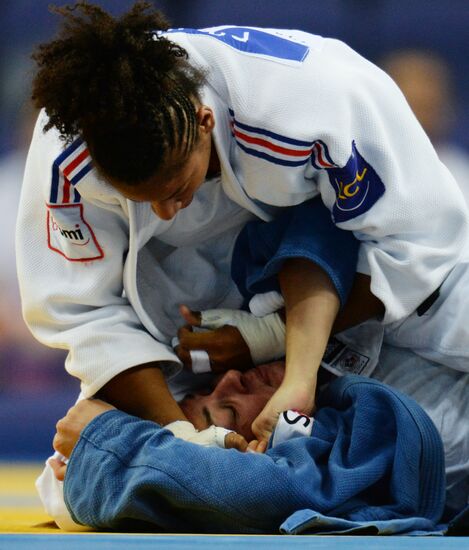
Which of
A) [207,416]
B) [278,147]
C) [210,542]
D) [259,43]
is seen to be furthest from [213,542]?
[259,43]

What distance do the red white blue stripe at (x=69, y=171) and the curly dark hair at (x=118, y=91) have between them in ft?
0.17

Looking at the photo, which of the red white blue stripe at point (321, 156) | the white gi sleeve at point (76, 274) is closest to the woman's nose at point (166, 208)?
the white gi sleeve at point (76, 274)

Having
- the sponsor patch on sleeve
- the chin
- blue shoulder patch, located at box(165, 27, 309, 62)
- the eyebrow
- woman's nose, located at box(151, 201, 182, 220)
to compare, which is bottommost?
the eyebrow

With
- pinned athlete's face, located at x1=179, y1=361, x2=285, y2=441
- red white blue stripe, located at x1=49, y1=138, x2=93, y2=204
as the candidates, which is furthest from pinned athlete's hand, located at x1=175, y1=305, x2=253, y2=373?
red white blue stripe, located at x1=49, y1=138, x2=93, y2=204

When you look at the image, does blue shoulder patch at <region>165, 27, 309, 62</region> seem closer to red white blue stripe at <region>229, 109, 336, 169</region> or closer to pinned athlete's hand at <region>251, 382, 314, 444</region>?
red white blue stripe at <region>229, 109, 336, 169</region>

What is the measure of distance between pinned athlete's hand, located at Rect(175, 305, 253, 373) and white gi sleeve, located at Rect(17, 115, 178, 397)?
3cm

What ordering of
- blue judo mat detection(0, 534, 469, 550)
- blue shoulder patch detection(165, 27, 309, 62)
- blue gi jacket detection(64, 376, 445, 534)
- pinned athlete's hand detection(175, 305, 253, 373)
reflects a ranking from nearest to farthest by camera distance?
blue judo mat detection(0, 534, 469, 550)
blue gi jacket detection(64, 376, 445, 534)
blue shoulder patch detection(165, 27, 309, 62)
pinned athlete's hand detection(175, 305, 253, 373)

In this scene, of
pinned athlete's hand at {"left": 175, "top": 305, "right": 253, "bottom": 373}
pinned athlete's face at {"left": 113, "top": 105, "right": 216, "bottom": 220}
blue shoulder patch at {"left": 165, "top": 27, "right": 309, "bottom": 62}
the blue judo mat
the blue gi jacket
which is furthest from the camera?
pinned athlete's hand at {"left": 175, "top": 305, "right": 253, "bottom": 373}

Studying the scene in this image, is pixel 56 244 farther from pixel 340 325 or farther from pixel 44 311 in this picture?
pixel 340 325

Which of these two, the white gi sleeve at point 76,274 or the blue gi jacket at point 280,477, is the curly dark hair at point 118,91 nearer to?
the white gi sleeve at point 76,274

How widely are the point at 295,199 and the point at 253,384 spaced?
1.02ft

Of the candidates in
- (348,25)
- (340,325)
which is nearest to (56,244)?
(340,325)

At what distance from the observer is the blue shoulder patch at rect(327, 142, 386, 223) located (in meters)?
1.61

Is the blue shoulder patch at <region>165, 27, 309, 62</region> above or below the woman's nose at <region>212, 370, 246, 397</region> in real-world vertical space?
above
